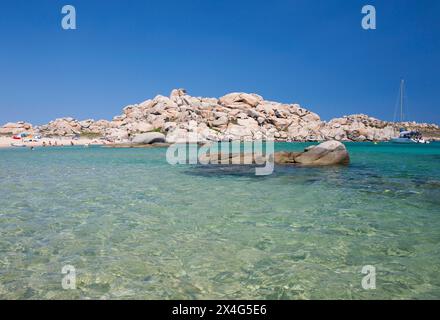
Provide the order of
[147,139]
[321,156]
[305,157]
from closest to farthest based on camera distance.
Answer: [321,156] < [305,157] < [147,139]

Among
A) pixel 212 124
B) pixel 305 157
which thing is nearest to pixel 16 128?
pixel 212 124

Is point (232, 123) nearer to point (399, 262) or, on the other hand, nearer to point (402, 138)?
point (402, 138)

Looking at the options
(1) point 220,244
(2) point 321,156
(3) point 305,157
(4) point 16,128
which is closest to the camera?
(1) point 220,244

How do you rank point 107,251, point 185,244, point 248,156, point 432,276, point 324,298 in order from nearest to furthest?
point 324,298 < point 432,276 < point 107,251 < point 185,244 < point 248,156

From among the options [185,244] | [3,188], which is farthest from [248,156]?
[185,244]

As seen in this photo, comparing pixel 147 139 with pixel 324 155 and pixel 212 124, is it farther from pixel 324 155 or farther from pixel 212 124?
pixel 324 155

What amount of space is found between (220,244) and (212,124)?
326ft

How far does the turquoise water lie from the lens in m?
5.32

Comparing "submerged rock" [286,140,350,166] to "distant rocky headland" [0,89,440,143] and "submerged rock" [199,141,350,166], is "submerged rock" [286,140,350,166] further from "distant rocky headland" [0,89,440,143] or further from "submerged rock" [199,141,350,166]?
"distant rocky headland" [0,89,440,143]

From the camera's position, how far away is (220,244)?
7.39 m

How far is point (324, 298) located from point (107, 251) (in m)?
4.75

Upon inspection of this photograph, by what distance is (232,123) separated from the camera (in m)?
109

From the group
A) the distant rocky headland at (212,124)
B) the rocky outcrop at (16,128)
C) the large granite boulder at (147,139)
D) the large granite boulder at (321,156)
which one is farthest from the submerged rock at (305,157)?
the rocky outcrop at (16,128)

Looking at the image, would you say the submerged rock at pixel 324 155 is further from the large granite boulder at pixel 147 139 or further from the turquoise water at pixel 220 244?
the large granite boulder at pixel 147 139
